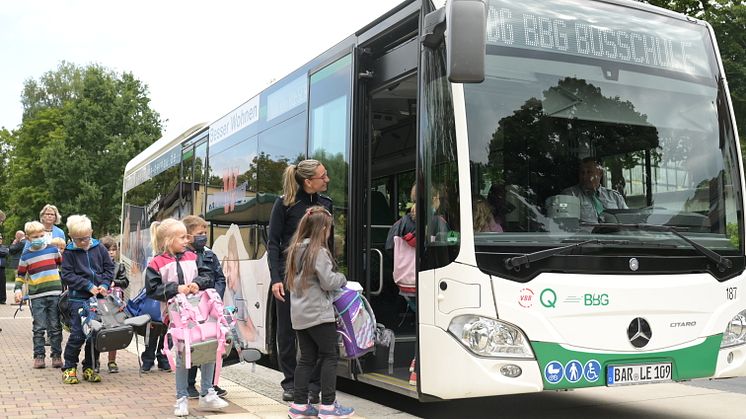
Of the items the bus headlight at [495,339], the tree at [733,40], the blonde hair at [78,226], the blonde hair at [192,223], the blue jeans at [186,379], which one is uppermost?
the tree at [733,40]

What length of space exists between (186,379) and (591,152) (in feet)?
11.3

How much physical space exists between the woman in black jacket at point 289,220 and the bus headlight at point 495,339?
1.55m

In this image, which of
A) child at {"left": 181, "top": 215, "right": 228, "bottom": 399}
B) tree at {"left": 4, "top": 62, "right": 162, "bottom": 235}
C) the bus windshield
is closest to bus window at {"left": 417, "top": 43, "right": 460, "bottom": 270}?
the bus windshield

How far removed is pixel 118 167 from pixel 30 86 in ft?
69.0

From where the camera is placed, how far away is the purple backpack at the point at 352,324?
5969 millimetres

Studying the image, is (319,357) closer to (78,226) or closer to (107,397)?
(107,397)

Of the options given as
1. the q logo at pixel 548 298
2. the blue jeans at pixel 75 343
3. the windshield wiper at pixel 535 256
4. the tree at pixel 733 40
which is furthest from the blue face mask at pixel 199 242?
the tree at pixel 733 40

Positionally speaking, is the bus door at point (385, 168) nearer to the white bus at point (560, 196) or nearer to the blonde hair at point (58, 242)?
the white bus at point (560, 196)

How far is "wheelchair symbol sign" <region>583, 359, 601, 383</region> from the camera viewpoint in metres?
5.55

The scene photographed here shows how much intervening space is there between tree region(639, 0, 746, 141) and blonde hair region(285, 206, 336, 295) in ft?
48.2

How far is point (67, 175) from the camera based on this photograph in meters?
44.8

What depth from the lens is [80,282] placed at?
8531 mm

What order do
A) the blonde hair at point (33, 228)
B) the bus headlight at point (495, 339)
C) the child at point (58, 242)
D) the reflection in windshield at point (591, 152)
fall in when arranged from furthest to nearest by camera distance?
the child at point (58, 242)
the blonde hair at point (33, 228)
the reflection in windshield at point (591, 152)
the bus headlight at point (495, 339)

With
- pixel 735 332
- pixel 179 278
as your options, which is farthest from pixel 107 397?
pixel 735 332
